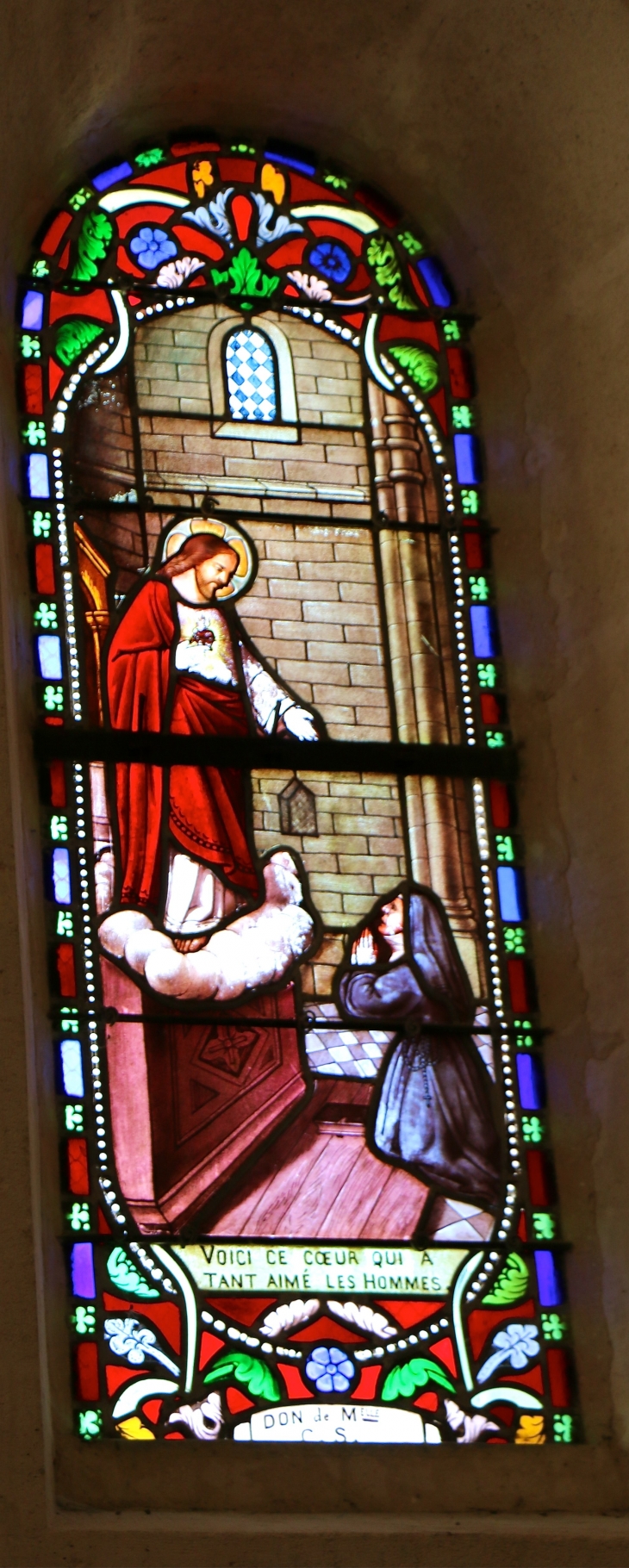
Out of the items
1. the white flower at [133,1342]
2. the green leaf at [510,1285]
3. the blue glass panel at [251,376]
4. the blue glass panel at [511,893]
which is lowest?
the white flower at [133,1342]

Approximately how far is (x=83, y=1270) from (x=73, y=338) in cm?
222

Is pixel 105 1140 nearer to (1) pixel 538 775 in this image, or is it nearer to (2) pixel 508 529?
(1) pixel 538 775

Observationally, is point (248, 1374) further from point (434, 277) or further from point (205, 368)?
point (434, 277)

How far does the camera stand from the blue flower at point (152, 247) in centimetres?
728

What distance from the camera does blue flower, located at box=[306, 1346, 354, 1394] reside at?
6102 mm

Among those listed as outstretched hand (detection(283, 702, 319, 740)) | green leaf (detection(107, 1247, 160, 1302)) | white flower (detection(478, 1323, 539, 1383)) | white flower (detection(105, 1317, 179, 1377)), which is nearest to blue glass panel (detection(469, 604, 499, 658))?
outstretched hand (detection(283, 702, 319, 740))

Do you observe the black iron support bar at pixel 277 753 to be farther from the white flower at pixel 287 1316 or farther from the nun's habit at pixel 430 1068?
the white flower at pixel 287 1316

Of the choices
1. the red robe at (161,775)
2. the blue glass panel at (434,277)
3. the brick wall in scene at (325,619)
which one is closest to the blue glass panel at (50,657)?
the red robe at (161,775)

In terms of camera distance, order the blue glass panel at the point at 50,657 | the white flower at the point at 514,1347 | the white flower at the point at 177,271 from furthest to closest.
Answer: the white flower at the point at 177,271 → the blue glass panel at the point at 50,657 → the white flower at the point at 514,1347

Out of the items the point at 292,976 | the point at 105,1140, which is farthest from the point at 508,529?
the point at 105,1140

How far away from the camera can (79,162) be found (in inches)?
287

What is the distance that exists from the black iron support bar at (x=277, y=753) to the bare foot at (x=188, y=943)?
407 millimetres

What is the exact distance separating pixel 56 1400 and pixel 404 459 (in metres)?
2.40

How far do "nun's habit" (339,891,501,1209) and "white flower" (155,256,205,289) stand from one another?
1.62m
